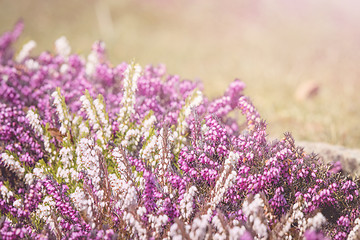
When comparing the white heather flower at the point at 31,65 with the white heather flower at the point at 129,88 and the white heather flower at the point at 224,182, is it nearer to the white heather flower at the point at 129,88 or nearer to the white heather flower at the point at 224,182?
the white heather flower at the point at 129,88

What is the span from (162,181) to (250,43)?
9658 millimetres

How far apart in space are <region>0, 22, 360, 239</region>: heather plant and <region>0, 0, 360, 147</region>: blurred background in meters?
2.19

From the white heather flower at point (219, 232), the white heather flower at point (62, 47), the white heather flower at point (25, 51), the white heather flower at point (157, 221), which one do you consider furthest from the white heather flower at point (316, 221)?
the white heather flower at point (25, 51)

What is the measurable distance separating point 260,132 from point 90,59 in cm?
317

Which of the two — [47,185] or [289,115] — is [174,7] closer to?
[289,115]

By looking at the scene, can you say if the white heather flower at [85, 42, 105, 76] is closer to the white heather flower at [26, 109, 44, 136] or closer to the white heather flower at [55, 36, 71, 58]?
the white heather flower at [55, 36, 71, 58]

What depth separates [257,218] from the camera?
7.11 feet

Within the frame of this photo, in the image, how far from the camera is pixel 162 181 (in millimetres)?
2836

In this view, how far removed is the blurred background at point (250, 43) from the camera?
6.89m

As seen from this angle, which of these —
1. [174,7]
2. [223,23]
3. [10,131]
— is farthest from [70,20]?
[10,131]

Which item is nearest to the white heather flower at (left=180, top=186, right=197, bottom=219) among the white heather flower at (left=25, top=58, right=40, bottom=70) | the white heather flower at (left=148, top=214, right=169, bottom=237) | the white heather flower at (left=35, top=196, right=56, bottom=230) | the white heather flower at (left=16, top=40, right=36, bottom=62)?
the white heather flower at (left=148, top=214, right=169, bottom=237)

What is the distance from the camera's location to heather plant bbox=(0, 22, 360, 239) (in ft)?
7.93

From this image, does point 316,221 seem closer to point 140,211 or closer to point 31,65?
point 140,211

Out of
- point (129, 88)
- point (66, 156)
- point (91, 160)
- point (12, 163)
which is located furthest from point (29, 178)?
point (129, 88)
